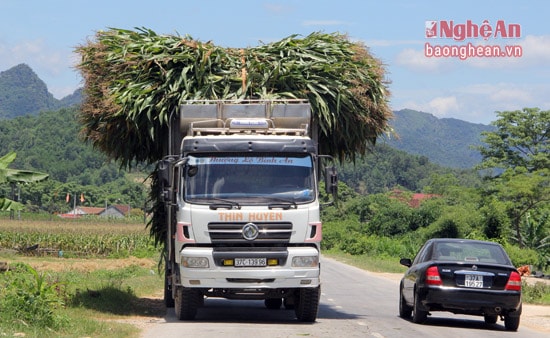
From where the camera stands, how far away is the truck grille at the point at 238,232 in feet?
47.4

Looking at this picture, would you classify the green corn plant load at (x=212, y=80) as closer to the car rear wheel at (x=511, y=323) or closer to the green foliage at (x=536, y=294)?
the car rear wheel at (x=511, y=323)

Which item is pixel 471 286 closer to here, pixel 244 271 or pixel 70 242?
pixel 244 271

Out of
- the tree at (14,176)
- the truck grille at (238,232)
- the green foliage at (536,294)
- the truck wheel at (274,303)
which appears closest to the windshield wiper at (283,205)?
the truck grille at (238,232)

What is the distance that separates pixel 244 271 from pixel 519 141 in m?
75.5

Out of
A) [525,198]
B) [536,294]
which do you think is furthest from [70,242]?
[536,294]

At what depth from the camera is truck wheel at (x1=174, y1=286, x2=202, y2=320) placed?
1505 cm

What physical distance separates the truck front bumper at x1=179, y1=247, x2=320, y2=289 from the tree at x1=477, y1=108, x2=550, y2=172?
70.1 meters

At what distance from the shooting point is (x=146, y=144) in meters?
17.5

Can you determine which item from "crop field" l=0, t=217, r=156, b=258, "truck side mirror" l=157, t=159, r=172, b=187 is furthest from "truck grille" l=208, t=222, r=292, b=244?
"crop field" l=0, t=217, r=156, b=258

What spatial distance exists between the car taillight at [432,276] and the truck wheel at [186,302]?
3940mm

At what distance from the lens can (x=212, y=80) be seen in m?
16.3

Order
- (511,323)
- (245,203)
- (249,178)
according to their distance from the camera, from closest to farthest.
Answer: (245,203), (249,178), (511,323)

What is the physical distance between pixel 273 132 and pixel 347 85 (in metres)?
1.99

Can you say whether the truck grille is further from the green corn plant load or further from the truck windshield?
the green corn plant load
